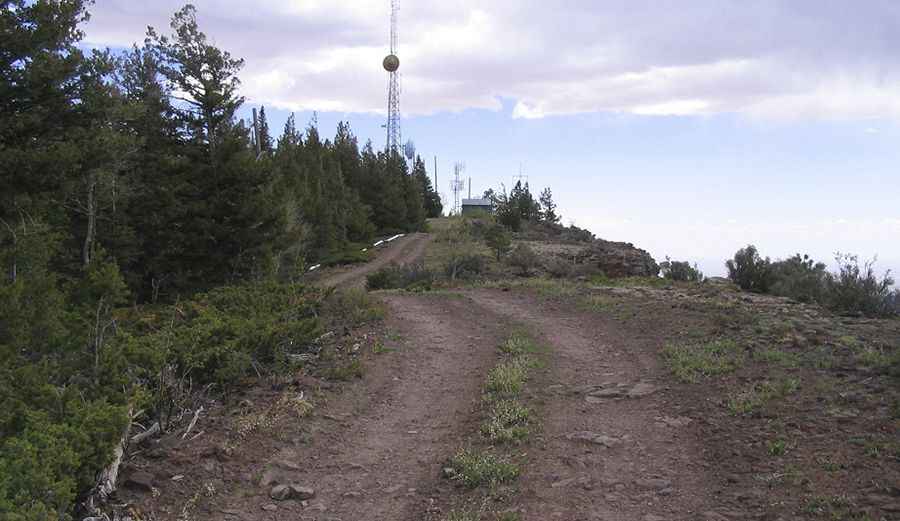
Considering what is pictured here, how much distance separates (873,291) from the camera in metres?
12.7

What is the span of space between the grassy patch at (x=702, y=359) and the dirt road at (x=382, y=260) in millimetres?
13607

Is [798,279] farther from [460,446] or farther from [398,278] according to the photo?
[460,446]

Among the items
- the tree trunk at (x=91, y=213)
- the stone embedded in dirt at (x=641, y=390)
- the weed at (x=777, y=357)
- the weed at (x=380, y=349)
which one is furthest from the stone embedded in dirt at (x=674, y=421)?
the tree trunk at (x=91, y=213)

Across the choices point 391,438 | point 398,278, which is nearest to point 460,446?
point 391,438

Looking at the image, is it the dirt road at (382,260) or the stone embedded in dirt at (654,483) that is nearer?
the stone embedded in dirt at (654,483)

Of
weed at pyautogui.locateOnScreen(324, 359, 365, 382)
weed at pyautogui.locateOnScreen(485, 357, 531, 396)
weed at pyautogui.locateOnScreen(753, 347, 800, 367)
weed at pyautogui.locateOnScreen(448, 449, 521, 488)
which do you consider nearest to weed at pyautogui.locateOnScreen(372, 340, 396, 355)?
weed at pyautogui.locateOnScreen(324, 359, 365, 382)

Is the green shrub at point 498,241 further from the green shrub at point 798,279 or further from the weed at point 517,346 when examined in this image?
the weed at point 517,346

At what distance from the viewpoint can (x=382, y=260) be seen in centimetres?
3594

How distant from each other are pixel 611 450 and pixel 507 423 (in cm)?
112

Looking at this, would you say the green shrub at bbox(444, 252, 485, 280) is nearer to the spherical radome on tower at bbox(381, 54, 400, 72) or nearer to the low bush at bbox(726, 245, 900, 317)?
the low bush at bbox(726, 245, 900, 317)

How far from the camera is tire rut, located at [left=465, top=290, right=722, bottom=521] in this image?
5.11 meters

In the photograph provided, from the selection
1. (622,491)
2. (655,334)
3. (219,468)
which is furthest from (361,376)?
(655,334)

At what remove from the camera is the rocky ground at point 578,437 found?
5.15 metres

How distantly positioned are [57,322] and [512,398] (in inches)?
185
